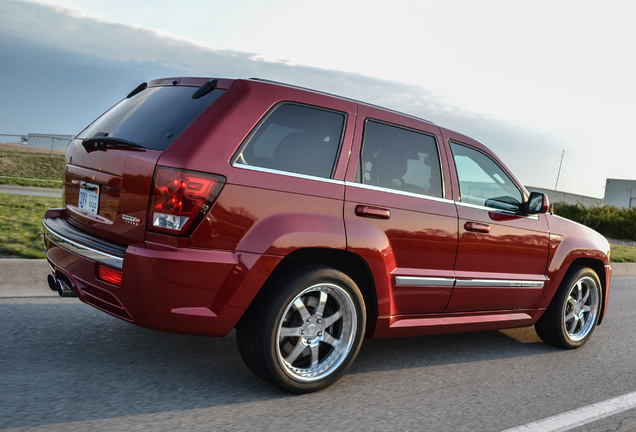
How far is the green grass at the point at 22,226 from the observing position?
6647 millimetres

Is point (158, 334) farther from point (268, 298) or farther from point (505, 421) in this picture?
point (505, 421)

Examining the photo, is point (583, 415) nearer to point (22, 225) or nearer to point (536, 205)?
point (536, 205)

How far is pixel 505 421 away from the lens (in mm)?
3615

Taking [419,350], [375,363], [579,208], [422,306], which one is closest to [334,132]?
[422,306]

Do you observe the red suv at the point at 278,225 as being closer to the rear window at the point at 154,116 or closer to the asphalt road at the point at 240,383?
the rear window at the point at 154,116

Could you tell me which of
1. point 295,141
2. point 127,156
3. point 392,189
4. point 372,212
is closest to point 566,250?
point 392,189

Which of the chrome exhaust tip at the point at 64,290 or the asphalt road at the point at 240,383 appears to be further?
the chrome exhaust tip at the point at 64,290

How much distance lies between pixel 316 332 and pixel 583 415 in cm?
173

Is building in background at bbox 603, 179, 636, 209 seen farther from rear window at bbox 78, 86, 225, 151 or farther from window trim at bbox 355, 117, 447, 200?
rear window at bbox 78, 86, 225, 151

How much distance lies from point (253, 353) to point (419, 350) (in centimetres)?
195

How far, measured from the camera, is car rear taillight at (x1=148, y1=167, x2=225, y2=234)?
10.9 feet

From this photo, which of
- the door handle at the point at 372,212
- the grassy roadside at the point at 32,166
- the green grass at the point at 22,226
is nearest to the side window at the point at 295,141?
the door handle at the point at 372,212

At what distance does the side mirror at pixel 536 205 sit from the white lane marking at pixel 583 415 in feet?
5.08

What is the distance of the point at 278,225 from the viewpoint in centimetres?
357
